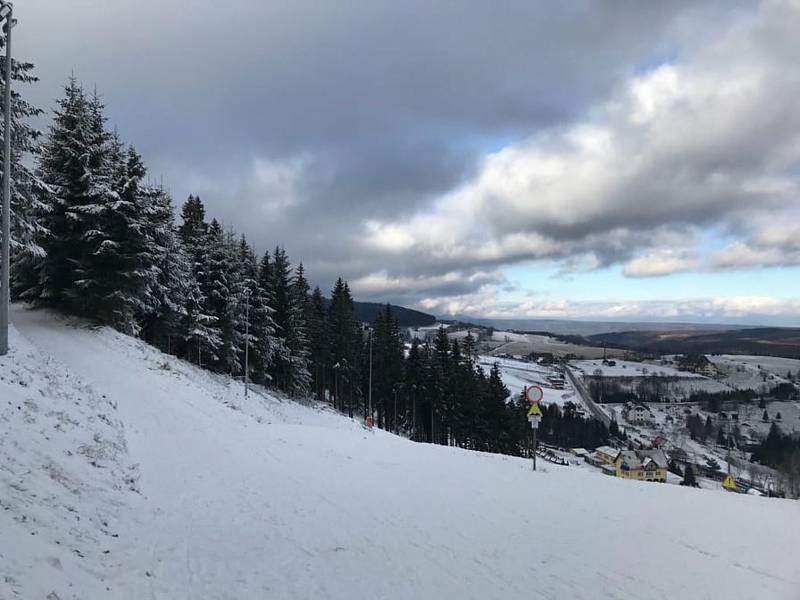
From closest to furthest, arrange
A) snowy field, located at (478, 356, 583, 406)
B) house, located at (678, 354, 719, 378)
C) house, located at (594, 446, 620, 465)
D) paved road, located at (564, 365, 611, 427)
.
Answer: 1. house, located at (594, 446, 620, 465)
2. house, located at (678, 354, 719, 378)
3. paved road, located at (564, 365, 611, 427)
4. snowy field, located at (478, 356, 583, 406)

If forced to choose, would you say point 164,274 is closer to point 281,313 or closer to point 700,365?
point 281,313

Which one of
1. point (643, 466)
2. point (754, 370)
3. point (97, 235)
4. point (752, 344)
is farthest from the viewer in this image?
point (752, 344)

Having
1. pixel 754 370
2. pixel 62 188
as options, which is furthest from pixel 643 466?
pixel 62 188

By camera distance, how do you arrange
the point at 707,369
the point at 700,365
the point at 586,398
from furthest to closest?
the point at 586,398, the point at 700,365, the point at 707,369

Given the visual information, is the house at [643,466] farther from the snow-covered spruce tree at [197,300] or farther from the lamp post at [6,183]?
the lamp post at [6,183]

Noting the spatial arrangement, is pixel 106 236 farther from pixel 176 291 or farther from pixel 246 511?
pixel 246 511

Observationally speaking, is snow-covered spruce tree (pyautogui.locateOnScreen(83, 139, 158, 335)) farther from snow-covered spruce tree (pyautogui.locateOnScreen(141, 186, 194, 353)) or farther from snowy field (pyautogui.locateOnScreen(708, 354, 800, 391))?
snowy field (pyautogui.locateOnScreen(708, 354, 800, 391))

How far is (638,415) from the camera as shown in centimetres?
12381

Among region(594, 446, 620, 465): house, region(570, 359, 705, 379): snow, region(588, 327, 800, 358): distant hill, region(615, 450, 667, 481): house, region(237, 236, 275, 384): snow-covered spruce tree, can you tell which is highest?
region(237, 236, 275, 384): snow-covered spruce tree

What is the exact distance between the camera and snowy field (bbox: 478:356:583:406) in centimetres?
13788

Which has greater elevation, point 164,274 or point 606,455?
point 164,274

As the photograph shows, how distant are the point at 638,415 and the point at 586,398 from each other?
26.9m

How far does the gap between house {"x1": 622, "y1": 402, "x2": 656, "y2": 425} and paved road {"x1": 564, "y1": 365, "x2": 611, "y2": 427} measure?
5344 millimetres

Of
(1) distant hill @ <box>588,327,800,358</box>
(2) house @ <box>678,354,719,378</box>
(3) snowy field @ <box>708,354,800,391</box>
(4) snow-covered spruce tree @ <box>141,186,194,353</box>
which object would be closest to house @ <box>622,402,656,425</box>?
(2) house @ <box>678,354,719,378</box>
